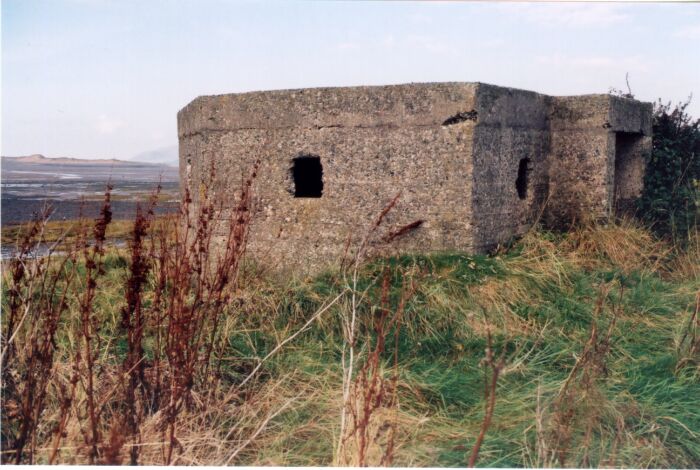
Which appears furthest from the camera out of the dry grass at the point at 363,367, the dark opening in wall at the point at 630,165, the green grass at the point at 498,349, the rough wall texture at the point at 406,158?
the dark opening in wall at the point at 630,165

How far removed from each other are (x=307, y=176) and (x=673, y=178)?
169 inches

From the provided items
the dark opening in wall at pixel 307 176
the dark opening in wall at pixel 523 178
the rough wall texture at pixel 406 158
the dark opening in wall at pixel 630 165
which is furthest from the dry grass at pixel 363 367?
the dark opening in wall at pixel 630 165

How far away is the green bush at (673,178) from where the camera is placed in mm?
7566

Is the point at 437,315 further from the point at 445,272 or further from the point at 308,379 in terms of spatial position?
the point at 308,379

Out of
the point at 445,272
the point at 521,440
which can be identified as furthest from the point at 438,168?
the point at 521,440

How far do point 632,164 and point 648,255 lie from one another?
1.75 metres

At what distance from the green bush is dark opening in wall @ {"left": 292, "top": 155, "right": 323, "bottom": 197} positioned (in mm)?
3631

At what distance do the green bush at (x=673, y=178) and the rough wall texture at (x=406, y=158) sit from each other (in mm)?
929

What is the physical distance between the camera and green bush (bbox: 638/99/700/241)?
757 cm

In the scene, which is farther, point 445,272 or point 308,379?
point 445,272

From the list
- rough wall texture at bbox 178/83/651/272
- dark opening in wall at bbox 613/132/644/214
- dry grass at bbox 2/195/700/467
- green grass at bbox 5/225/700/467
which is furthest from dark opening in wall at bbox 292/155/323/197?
dark opening in wall at bbox 613/132/644/214

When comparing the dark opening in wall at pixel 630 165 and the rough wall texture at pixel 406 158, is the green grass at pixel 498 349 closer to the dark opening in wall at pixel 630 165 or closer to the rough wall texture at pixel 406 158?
the rough wall texture at pixel 406 158

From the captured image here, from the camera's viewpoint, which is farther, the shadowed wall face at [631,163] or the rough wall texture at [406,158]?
the shadowed wall face at [631,163]

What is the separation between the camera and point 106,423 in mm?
3336
